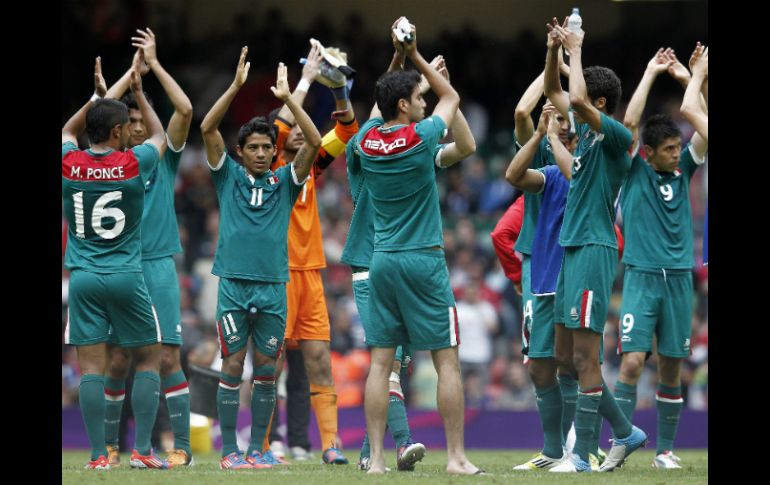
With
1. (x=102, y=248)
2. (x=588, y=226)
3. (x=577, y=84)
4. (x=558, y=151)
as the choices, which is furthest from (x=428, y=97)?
(x=577, y=84)

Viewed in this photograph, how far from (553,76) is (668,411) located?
115 inches

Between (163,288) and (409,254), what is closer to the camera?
(409,254)

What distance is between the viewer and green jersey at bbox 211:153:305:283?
8.95m

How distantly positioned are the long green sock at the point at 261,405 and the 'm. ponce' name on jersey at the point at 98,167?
176cm

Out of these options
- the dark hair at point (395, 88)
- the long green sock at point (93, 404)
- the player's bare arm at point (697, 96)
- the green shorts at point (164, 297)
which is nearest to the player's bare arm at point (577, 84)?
the dark hair at point (395, 88)

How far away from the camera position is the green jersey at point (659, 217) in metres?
9.50

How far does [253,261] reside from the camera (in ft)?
29.3

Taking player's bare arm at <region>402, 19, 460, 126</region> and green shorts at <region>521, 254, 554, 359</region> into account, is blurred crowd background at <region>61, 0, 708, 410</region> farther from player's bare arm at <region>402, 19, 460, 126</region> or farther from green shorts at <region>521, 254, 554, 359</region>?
player's bare arm at <region>402, 19, 460, 126</region>

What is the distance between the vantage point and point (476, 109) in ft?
66.8

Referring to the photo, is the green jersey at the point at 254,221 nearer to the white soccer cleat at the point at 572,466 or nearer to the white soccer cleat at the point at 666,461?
the white soccer cleat at the point at 572,466

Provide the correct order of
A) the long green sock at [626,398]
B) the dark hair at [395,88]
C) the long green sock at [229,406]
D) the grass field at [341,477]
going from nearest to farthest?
the grass field at [341,477] → the dark hair at [395,88] → the long green sock at [229,406] → the long green sock at [626,398]

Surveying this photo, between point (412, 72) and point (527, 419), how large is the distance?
7362 millimetres

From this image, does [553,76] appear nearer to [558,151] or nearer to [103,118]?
[558,151]

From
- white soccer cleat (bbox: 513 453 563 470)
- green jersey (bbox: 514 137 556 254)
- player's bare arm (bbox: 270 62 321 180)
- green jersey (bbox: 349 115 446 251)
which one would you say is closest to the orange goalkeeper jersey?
player's bare arm (bbox: 270 62 321 180)
